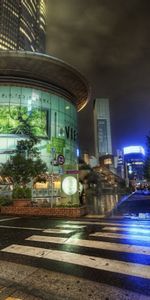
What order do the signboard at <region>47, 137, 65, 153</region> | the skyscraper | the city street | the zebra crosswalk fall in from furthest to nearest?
the skyscraper, the signboard at <region>47, 137, 65, 153</region>, the zebra crosswalk, the city street

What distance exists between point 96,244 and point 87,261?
1.49 metres

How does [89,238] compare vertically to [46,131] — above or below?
below

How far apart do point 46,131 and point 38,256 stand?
42754 mm

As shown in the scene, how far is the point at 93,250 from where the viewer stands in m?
6.21

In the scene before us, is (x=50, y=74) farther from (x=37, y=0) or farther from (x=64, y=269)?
(x=37, y=0)

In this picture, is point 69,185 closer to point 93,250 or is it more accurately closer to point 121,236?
point 121,236

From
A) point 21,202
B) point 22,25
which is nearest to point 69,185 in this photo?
point 21,202

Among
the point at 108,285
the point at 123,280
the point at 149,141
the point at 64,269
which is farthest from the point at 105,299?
the point at 149,141

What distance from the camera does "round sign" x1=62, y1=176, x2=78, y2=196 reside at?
52.3ft

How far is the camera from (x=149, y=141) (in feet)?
128

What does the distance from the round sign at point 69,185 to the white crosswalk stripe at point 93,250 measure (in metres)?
7.37

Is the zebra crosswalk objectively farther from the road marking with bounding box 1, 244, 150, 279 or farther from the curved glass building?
the curved glass building

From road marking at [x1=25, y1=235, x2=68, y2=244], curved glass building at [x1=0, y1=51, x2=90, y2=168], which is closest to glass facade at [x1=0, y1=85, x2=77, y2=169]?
curved glass building at [x1=0, y1=51, x2=90, y2=168]

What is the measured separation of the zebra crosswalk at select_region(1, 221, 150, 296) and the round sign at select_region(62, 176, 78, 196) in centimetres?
724
